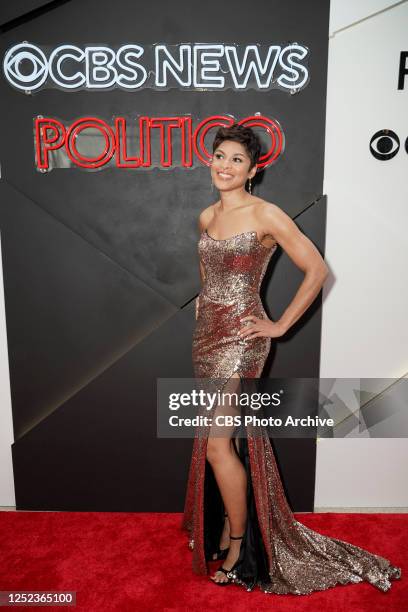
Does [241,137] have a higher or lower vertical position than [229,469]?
higher

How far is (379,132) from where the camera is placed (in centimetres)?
252

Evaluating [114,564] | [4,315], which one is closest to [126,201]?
[4,315]

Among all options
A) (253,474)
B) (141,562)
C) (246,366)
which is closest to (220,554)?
(141,562)

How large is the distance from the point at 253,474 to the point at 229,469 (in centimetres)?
12

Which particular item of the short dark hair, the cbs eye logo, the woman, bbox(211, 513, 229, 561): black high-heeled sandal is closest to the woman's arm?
the woman

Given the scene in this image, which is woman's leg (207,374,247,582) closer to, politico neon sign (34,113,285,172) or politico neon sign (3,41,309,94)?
politico neon sign (34,113,285,172)

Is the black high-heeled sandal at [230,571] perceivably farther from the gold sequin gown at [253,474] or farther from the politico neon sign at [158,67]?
the politico neon sign at [158,67]

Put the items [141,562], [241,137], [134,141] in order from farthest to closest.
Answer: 1. [134,141]
2. [141,562]
3. [241,137]

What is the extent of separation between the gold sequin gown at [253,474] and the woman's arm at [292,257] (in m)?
0.06

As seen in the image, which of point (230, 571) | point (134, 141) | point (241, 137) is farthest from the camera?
point (134, 141)

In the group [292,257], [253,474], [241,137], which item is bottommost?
[253,474]

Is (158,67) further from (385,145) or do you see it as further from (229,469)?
(229,469)

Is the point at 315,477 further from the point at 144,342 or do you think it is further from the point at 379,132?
the point at 379,132

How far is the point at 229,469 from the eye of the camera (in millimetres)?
2199
